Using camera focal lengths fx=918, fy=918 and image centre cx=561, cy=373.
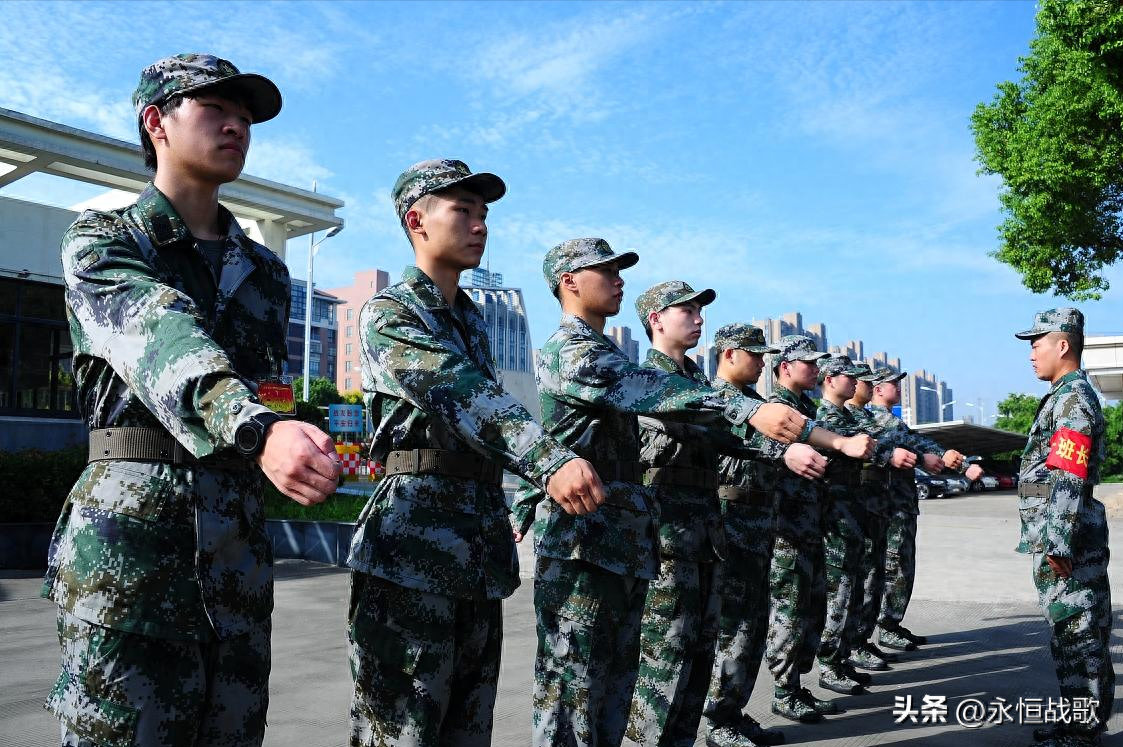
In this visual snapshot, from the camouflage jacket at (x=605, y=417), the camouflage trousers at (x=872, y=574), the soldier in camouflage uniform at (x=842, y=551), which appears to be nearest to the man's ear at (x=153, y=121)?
the camouflage jacket at (x=605, y=417)

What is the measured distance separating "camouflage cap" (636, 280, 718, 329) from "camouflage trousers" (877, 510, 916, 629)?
13.4ft

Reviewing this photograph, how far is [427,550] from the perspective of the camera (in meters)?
2.58

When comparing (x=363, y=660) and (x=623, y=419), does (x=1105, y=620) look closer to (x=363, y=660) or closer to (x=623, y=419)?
(x=623, y=419)

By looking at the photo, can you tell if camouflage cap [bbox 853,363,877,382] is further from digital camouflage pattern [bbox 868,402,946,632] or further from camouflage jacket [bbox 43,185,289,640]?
camouflage jacket [bbox 43,185,289,640]

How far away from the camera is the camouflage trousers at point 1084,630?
4.81 metres

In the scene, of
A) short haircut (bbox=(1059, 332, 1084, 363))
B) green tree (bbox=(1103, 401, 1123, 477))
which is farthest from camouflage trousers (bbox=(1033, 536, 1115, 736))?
green tree (bbox=(1103, 401, 1123, 477))

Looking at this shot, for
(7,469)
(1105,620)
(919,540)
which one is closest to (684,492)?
(1105,620)

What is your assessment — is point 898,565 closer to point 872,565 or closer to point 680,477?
point 872,565

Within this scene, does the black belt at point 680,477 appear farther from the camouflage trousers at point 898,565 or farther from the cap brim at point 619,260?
the camouflage trousers at point 898,565

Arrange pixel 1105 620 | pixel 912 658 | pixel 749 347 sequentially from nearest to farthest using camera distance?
pixel 1105 620
pixel 749 347
pixel 912 658

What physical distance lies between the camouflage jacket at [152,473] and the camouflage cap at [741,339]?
3722 millimetres

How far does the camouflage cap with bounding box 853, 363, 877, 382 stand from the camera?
7.54m

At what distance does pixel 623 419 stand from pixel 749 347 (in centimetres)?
193

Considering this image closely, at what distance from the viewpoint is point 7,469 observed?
11453 millimetres
